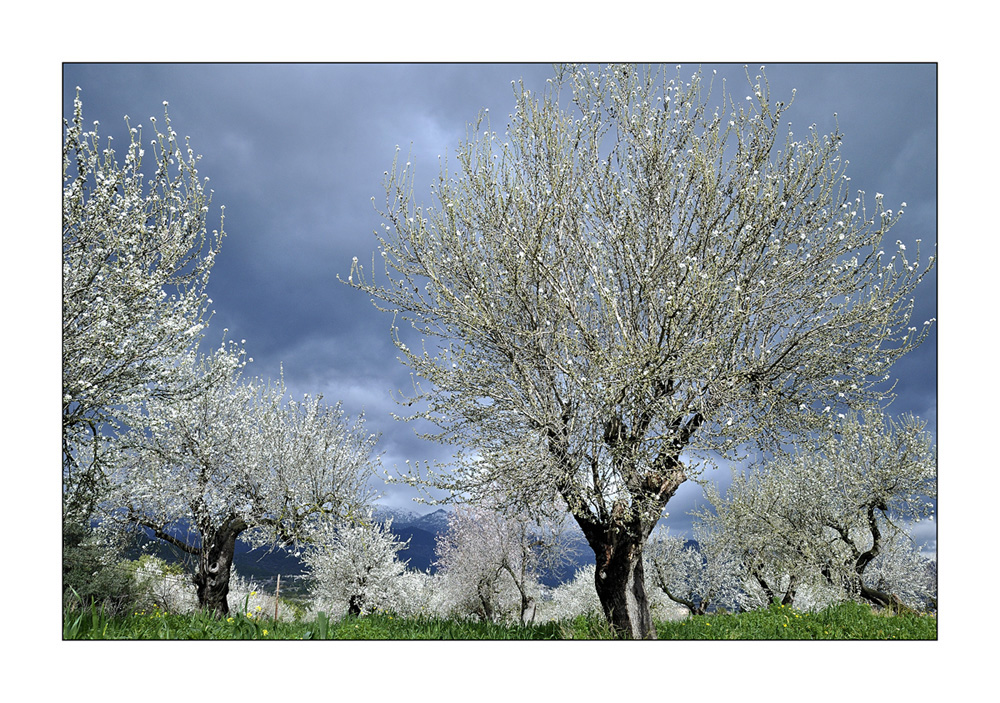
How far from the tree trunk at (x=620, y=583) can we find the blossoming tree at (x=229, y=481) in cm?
694

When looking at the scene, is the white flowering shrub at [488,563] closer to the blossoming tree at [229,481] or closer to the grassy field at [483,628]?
the blossoming tree at [229,481]

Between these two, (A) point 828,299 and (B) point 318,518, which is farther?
(B) point 318,518

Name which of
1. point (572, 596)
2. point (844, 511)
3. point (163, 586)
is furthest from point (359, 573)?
point (844, 511)

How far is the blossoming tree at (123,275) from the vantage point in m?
4.36

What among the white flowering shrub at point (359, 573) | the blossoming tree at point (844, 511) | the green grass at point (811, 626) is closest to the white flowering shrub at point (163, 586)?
the white flowering shrub at point (359, 573)

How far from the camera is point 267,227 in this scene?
5859mm

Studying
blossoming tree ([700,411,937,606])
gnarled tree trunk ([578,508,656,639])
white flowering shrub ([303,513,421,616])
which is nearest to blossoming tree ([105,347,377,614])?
white flowering shrub ([303,513,421,616])

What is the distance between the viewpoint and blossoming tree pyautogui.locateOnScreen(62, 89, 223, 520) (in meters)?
4.36
